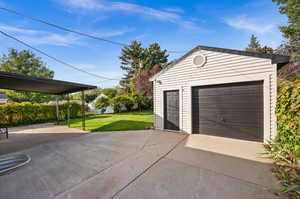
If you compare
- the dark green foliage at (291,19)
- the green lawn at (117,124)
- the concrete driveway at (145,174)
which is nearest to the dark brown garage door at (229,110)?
the concrete driveway at (145,174)

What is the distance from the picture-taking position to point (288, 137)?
2736mm

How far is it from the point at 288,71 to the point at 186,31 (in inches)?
234

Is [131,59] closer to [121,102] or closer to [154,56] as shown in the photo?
[154,56]

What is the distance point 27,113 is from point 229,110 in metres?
14.0

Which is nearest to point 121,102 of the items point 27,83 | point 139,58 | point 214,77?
point 27,83

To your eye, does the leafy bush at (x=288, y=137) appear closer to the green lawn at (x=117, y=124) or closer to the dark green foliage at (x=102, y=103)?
the green lawn at (x=117, y=124)

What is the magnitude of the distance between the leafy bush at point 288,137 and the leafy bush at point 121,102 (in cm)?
1574

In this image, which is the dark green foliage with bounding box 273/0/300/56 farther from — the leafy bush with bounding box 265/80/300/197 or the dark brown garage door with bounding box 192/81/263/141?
Result: the leafy bush with bounding box 265/80/300/197

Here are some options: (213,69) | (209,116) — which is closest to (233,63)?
(213,69)

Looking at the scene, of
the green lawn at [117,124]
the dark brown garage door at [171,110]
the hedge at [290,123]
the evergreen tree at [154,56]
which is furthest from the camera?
the evergreen tree at [154,56]

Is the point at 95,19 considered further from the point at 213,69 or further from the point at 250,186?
the point at 250,186

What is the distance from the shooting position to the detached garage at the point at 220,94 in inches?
149

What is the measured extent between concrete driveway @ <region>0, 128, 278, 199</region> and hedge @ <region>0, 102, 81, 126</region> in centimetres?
822

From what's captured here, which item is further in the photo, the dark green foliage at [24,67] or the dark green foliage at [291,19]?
the dark green foliage at [24,67]
